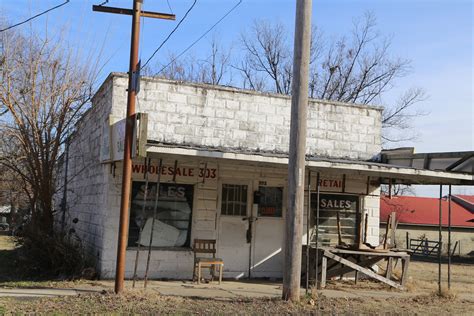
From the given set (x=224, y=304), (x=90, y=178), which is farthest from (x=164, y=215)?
(x=224, y=304)

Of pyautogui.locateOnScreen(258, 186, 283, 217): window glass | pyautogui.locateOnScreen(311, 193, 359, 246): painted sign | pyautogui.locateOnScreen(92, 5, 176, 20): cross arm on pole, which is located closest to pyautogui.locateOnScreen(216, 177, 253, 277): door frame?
pyautogui.locateOnScreen(258, 186, 283, 217): window glass

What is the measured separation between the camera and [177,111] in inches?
472

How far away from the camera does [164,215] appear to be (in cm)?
1205

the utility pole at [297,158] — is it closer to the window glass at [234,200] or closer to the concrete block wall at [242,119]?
the concrete block wall at [242,119]

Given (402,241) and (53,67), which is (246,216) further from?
(402,241)

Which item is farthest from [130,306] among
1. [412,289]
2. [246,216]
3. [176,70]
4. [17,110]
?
[176,70]

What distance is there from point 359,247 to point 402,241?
2298 cm

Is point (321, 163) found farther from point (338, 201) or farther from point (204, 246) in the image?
point (338, 201)

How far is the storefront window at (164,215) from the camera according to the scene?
11.8 meters

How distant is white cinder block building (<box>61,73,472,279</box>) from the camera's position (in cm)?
1152

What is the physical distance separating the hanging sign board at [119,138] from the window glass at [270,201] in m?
3.69

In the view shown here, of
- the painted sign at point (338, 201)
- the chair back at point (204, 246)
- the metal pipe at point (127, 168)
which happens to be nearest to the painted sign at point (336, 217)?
the painted sign at point (338, 201)

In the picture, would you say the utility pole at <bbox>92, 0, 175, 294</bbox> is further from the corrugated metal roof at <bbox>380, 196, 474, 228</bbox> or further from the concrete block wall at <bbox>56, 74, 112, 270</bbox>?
the corrugated metal roof at <bbox>380, 196, 474, 228</bbox>

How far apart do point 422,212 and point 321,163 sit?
88.0 ft
